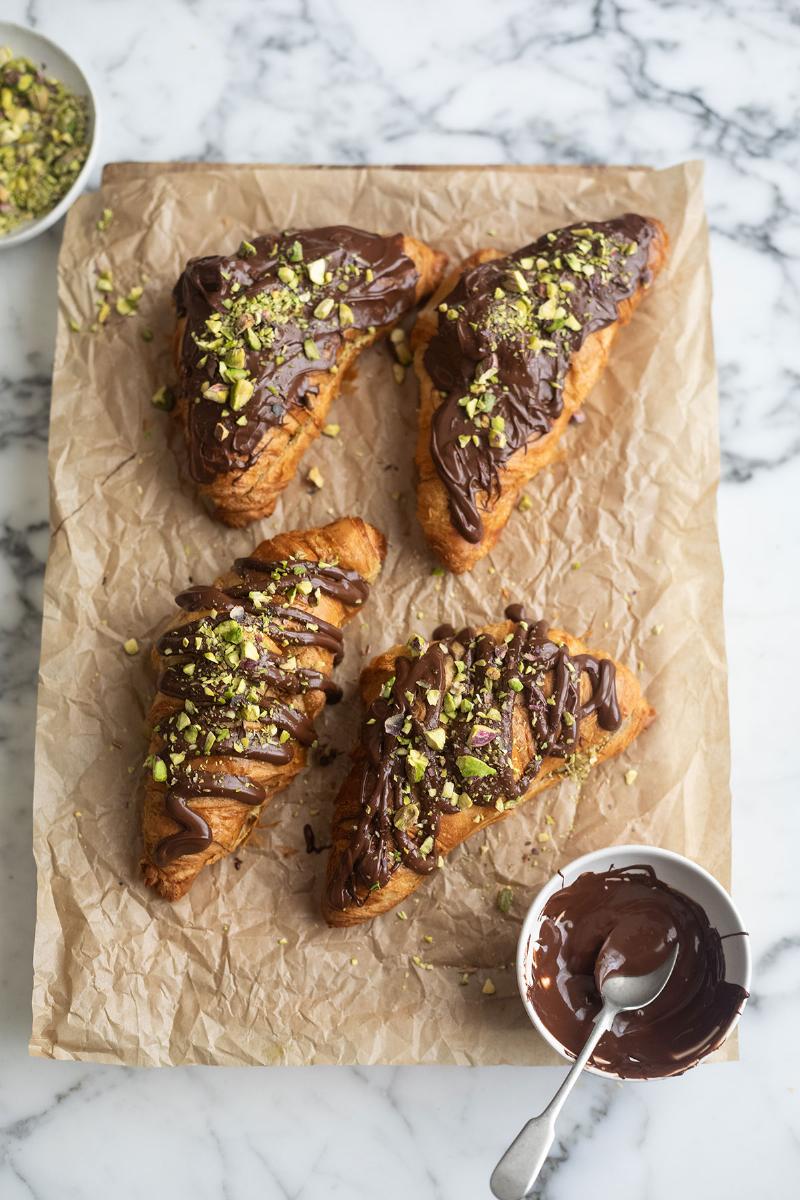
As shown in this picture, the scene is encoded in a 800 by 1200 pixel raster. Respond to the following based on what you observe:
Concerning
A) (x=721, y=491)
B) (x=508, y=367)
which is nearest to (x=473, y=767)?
(x=508, y=367)

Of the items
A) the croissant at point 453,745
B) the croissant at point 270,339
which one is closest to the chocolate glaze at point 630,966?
the croissant at point 453,745

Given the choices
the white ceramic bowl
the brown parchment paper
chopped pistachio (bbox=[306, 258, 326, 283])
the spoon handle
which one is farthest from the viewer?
chopped pistachio (bbox=[306, 258, 326, 283])

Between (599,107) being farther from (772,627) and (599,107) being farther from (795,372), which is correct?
(772,627)

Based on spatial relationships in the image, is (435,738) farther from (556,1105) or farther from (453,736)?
(556,1105)

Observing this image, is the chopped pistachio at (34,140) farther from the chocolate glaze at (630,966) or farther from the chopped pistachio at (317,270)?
the chocolate glaze at (630,966)

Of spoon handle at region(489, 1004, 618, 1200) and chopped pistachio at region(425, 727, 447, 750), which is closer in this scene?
spoon handle at region(489, 1004, 618, 1200)

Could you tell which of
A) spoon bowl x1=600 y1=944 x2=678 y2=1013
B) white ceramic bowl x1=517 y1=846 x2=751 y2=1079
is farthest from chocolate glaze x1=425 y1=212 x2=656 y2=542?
spoon bowl x1=600 y1=944 x2=678 y2=1013

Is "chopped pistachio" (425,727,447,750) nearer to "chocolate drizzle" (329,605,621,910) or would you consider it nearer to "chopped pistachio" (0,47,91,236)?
"chocolate drizzle" (329,605,621,910)
